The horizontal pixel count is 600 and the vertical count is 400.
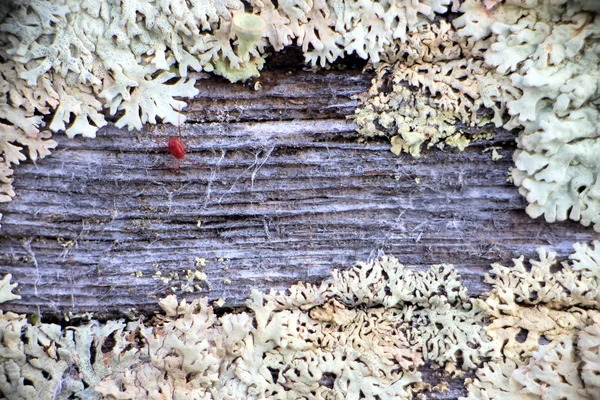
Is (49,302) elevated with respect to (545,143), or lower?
lower

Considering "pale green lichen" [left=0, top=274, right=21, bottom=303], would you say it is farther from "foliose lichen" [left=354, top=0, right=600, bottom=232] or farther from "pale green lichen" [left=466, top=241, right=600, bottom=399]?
"pale green lichen" [left=466, top=241, right=600, bottom=399]

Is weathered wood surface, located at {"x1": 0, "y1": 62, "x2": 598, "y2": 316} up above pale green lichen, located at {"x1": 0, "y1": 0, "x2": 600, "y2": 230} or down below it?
below

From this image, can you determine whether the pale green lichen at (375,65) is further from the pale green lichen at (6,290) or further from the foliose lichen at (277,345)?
the foliose lichen at (277,345)

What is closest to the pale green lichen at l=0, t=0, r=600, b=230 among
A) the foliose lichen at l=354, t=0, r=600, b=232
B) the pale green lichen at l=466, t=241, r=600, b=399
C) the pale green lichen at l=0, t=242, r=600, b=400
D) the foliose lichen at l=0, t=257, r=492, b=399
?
the foliose lichen at l=354, t=0, r=600, b=232

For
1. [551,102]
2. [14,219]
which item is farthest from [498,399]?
[14,219]

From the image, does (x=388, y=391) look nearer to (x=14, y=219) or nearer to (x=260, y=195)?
(x=260, y=195)

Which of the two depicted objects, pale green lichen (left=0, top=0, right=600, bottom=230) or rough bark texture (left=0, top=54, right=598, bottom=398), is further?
rough bark texture (left=0, top=54, right=598, bottom=398)

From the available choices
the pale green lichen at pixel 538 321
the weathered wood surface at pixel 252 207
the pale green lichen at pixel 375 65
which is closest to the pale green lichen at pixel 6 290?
the weathered wood surface at pixel 252 207

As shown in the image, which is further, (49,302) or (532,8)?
(49,302)
